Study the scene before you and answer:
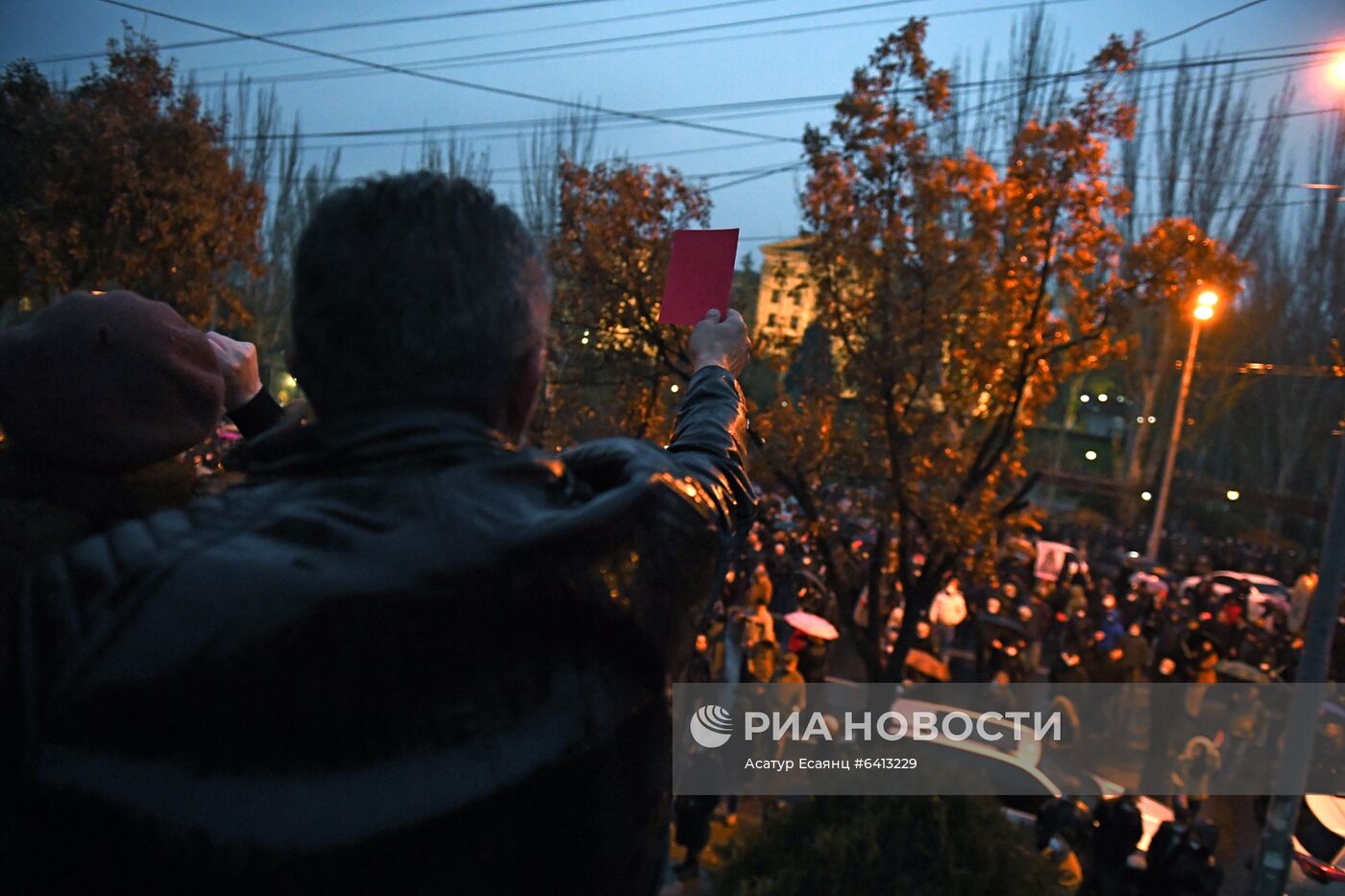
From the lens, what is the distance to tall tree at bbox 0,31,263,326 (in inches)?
388

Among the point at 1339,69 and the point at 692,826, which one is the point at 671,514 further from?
the point at 1339,69

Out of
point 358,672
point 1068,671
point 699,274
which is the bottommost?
point 1068,671

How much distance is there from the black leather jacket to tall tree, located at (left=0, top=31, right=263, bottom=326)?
33.1 ft

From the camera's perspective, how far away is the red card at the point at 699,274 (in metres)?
1.52

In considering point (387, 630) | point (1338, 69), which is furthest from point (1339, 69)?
point (387, 630)

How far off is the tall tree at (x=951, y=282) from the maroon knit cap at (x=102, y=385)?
18.1ft

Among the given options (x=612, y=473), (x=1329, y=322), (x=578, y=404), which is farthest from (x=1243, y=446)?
(x=612, y=473)

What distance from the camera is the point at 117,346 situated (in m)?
1.20

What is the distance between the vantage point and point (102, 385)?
1187 millimetres

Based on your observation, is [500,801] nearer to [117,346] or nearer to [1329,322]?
[117,346]

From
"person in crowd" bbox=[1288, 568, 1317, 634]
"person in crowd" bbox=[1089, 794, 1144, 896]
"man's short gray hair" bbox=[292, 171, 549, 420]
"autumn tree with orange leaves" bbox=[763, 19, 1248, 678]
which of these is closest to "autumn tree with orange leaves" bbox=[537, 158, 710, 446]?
"autumn tree with orange leaves" bbox=[763, 19, 1248, 678]

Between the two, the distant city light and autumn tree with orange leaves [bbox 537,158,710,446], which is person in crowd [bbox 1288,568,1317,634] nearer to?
the distant city light

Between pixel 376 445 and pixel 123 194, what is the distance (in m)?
12.0

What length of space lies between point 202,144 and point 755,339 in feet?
27.4
